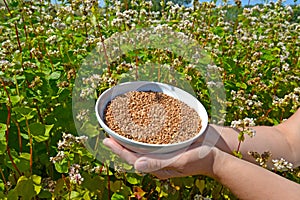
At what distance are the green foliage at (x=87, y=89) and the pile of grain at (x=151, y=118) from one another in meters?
0.08

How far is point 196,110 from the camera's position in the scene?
4.27 ft

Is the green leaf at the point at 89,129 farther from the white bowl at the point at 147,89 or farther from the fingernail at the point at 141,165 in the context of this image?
the fingernail at the point at 141,165

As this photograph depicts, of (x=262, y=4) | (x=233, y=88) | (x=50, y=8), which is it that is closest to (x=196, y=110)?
(x=233, y=88)

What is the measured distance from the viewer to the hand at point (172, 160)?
1076mm

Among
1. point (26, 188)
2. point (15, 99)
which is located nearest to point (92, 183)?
point (26, 188)

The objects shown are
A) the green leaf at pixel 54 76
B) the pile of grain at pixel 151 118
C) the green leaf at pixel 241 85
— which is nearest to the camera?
the pile of grain at pixel 151 118

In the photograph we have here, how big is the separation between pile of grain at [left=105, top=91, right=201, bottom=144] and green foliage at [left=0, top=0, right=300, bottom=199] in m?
0.08

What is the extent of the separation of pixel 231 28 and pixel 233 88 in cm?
67

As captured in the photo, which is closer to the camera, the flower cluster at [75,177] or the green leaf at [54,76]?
the flower cluster at [75,177]

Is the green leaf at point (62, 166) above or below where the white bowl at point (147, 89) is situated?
below

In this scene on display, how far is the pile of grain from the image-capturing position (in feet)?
3.80

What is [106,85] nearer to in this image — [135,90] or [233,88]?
[135,90]

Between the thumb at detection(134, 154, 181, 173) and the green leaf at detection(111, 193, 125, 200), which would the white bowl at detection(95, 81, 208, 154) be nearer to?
the thumb at detection(134, 154, 181, 173)

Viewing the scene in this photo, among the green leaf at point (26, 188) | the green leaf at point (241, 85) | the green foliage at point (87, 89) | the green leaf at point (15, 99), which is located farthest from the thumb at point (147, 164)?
the green leaf at point (241, 85)
